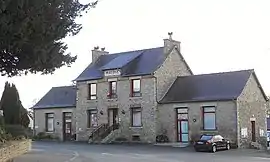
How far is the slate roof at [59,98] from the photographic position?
56319 millimetres

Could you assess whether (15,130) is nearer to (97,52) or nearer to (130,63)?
(130,63)

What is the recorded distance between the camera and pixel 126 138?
1902 inches

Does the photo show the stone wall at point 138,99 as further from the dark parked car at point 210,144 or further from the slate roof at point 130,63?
the dark parked car at point 210,144

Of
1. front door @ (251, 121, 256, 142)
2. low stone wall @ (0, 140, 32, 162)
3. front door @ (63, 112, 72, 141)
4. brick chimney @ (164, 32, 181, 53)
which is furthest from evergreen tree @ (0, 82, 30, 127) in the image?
front door @ (63, 112, 72, 141)

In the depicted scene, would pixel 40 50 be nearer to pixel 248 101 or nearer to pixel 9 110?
pixel 9 110

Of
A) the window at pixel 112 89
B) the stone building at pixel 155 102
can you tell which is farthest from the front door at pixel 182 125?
the window at pixel 112 89

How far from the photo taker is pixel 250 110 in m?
43.7

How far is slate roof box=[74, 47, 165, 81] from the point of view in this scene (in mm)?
48419

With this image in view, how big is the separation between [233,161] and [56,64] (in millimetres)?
12475

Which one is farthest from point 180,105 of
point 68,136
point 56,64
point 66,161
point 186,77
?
point 56,64

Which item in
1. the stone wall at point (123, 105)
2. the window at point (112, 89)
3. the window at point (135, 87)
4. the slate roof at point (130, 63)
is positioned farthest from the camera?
the window at point (112, 89)

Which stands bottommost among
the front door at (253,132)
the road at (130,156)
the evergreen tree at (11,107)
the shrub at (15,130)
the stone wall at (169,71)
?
the road at (130,156)

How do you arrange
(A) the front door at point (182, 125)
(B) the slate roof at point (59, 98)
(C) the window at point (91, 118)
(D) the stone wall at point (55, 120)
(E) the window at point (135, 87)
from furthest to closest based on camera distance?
(B) the slate roof at point (59, 98) < (D) the stone wall at point (55, 120) < (C) the window at point (91, 118) < (E) the window at point (135, 87) < (A) the front door at point (182, 125)

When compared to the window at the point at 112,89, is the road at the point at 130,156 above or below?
below
